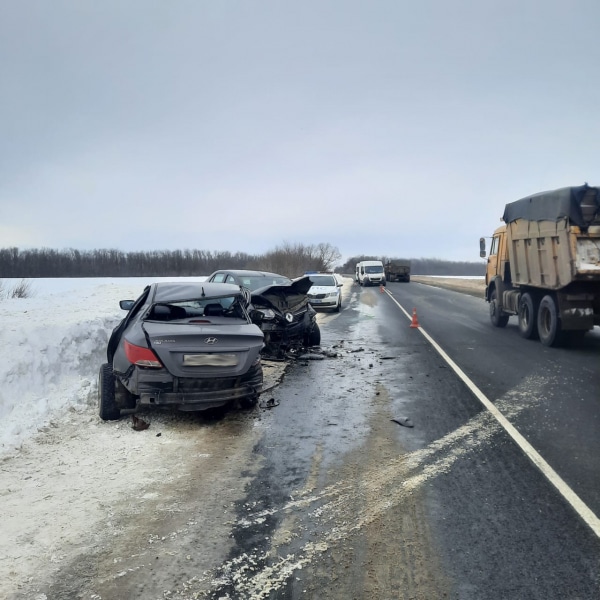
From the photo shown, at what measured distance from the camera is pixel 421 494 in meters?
3.83

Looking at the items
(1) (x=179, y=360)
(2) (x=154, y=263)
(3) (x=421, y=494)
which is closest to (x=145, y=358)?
(1) (x=179, y=360)

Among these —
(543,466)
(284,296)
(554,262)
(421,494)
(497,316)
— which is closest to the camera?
(421,494)

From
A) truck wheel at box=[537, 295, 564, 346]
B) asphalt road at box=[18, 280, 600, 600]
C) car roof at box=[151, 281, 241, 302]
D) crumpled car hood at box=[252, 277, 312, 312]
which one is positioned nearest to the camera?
asphalt road at box=[18, 280, 600, 600]

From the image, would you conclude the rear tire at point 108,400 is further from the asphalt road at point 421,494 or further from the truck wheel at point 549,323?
the truck wheel at point 549,323

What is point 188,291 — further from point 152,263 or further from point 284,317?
point 152,263

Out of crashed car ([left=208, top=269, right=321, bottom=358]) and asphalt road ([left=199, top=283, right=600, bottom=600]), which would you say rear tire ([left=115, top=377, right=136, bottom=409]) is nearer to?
asphalt road ([left=199, top=283, right=600, bottom=600])

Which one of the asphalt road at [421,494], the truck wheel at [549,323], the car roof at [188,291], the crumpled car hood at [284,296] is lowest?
the asphalt road at [421,494]

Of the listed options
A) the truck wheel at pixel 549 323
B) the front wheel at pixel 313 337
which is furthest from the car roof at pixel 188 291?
the truck wheel at pixel 549 323

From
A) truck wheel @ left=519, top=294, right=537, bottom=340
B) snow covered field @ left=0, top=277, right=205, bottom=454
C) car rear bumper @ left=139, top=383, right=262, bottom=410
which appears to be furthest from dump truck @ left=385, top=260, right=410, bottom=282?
car rear bumper @ left=139, top=383, right=262, bottom=410

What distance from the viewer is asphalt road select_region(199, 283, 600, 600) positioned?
278cm

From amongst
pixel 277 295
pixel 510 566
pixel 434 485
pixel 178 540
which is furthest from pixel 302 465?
pixel 277 295

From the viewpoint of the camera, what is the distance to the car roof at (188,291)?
20.2 ft

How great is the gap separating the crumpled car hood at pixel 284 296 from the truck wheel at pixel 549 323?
568 centimetres

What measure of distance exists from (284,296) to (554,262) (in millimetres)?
6138
